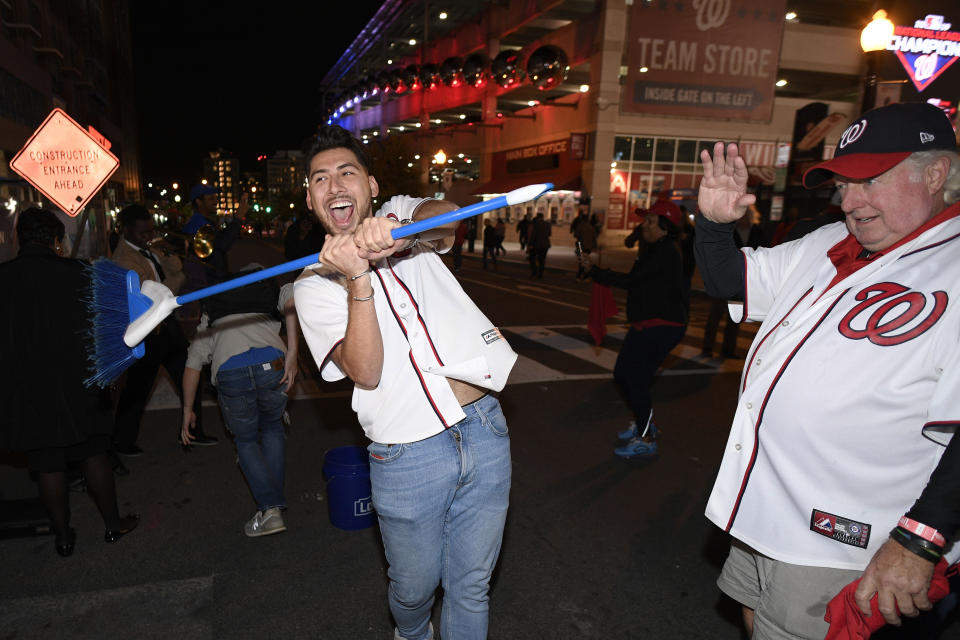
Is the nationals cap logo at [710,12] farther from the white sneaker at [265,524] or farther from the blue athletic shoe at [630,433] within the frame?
the white sneaker at [265,524]

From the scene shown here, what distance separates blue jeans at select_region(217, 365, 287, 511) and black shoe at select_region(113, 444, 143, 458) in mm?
1870

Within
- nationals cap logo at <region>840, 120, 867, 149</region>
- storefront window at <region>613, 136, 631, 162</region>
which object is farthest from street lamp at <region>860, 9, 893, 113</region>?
storefront window at <region>613, 136, 631, 162</region>

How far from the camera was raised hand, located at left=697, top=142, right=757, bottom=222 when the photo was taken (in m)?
Result: 2.04

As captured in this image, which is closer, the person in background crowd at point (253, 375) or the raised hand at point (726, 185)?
the raised hand at point (726, 185)

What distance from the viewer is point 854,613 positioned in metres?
1.65

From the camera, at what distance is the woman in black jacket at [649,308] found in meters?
4.70

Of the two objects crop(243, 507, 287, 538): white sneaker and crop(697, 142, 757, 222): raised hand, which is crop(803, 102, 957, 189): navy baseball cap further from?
crop(243, 507, 287, 538): white sneaker

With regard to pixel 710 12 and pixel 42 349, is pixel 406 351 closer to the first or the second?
pixel 42 349

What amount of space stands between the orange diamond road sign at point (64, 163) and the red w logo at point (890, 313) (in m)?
7.18

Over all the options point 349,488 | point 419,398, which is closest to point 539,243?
point 349,488

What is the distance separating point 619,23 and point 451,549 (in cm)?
2686

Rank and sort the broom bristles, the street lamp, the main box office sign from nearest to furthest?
the broom bristles, the street lamp, the main box office sign

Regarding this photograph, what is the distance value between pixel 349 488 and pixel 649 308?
2806 mm

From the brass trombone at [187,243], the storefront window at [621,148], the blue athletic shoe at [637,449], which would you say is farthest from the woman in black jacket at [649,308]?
the storefront window at [621,148]
